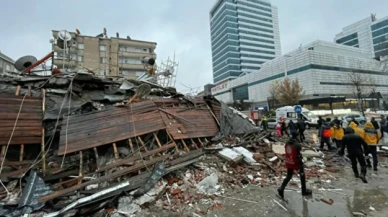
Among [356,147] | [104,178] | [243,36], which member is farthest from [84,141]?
[243,36]

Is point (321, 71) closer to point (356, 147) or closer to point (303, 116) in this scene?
point (303, 116)

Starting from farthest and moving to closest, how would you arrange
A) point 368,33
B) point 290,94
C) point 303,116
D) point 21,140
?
1. point 368,33
2. point 290,94
3. point 303,116
4. point 21,140

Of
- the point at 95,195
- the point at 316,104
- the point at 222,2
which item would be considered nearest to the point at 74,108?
the point at 95,195

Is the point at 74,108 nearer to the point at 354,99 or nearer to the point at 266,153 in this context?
the point at 266,153

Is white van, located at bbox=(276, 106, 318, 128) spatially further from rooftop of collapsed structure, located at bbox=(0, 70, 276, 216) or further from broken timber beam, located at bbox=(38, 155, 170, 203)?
broken timber beam, located at bbox=(38, 155, 170, 203)

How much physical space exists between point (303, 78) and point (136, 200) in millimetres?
46608

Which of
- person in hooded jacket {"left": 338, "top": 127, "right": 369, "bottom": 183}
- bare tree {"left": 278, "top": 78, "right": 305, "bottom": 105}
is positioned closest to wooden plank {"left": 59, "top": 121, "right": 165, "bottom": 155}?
person in hooded jacket {"left": 338, "top": 127, "right": 369, "bottom": 183}

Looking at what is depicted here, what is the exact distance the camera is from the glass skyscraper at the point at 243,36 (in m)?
77.9

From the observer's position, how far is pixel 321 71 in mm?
42594

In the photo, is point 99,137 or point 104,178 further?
point 99,137

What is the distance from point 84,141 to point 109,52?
32.0m

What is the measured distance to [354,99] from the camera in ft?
127

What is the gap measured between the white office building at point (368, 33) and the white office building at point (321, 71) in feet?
55.0

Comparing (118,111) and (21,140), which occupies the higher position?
(118,111)
